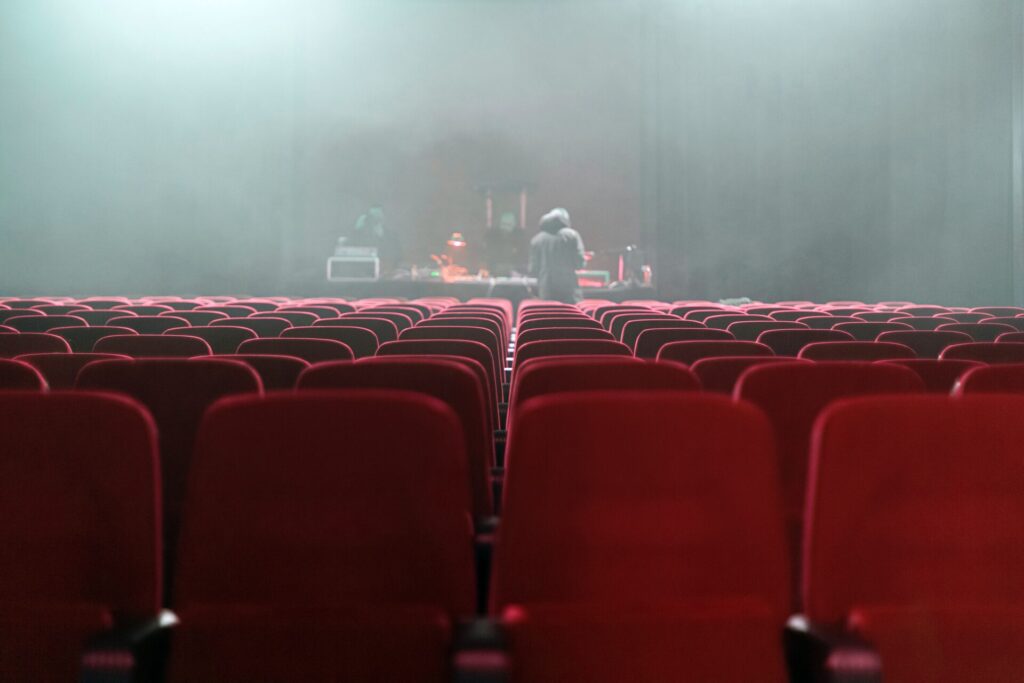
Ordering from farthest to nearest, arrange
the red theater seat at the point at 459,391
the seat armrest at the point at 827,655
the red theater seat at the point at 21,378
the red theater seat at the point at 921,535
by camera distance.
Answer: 1. the red theater seat at the point at 459,391
2. the red theater seat at the point at 21,378
3. the red theater seat at the point at 921,535
4. the seat armrest at the point at 827,655

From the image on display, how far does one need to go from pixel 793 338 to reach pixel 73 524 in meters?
3.55

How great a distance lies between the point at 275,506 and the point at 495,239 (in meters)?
14.6

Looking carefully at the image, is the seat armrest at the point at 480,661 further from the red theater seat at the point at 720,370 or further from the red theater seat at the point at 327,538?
the red theater seat at the point at 720,370

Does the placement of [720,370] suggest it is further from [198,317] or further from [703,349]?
[198,317]

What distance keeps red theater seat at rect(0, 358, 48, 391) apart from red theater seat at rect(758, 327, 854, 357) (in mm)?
3156

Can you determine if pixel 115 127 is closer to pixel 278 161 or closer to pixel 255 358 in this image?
pixel 278 161

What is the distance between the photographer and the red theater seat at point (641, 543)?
1.46 m

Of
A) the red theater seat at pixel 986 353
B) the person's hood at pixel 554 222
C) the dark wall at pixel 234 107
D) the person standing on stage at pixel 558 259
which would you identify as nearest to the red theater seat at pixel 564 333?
the red theater seat at pixel 986 353

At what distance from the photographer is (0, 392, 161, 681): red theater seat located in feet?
5.04

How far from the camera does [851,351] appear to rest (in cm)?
342

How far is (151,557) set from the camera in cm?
154

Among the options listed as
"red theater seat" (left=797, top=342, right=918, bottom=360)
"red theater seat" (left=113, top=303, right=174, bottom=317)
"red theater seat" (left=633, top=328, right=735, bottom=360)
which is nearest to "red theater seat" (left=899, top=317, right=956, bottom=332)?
"red theater seat" (left=633, top=328, right=735, bottom=360)

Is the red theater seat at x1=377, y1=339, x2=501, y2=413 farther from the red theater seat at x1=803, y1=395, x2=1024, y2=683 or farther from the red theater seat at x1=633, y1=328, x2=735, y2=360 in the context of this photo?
the red theater seat at x1=803, y1=395, x2=1024, y2=683

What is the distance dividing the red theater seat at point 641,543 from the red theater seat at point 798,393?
0.69 meters
